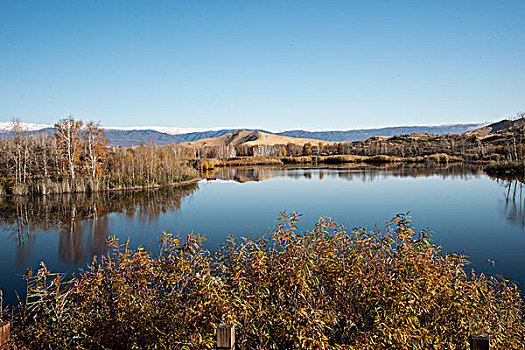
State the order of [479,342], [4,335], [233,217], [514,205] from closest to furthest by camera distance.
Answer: [479,342]
[4,335]
[233,217]
[514,205]

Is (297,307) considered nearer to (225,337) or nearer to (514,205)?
(225,337)

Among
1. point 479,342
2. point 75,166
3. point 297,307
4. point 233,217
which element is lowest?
point 233,217

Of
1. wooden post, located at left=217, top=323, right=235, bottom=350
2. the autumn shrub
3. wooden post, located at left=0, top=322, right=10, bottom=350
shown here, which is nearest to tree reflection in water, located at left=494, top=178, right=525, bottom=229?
the autumn shrub

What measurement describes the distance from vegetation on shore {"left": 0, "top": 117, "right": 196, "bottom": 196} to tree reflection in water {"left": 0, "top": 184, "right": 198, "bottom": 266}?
69.8 inches

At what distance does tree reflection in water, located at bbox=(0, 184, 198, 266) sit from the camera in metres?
12.2

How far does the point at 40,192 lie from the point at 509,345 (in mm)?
27931

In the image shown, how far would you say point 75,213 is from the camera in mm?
18219

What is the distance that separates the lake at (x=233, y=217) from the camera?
10609 millimetres

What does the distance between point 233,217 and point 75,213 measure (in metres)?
8.21

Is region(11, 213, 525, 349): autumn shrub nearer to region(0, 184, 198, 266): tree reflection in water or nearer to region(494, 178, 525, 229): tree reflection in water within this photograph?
region(0, 184, 198, 266): tree reflection in water

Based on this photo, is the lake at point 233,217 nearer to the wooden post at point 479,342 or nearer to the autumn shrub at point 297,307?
the autumn shrub at point 297,307

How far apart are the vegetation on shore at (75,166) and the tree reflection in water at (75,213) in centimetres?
177

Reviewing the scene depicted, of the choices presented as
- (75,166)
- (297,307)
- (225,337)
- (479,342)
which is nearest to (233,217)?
(297,307)

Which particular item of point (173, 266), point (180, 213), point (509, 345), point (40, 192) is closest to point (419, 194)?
point (180, 213)
